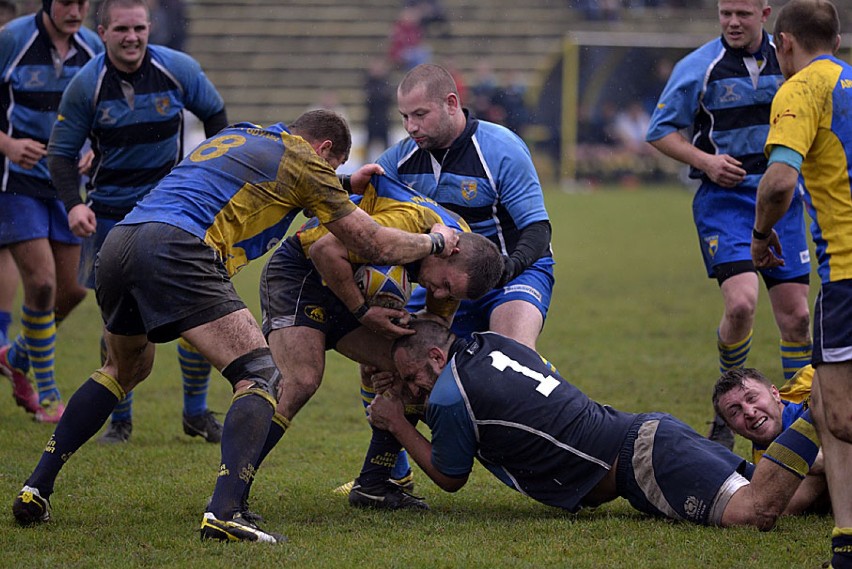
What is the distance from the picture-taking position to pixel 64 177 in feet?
21.6

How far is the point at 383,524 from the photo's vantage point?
5031mm

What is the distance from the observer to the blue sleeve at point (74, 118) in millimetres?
6625

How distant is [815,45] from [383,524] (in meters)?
2.64

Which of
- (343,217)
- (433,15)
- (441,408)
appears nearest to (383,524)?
(441,408)

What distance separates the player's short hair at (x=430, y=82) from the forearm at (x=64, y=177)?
2100 millimetres

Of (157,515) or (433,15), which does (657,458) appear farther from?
(433,15)

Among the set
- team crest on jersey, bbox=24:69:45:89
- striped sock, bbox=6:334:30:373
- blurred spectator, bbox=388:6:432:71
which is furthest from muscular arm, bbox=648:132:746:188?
blurred spectator, bbox=388:6:432:71

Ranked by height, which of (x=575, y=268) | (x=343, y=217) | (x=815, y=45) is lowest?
(x=575, y=268)

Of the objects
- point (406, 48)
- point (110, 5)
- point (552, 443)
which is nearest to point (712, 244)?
point (552, 443)

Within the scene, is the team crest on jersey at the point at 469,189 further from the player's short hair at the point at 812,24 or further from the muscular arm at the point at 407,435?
the player's short hair at the point at 812,24

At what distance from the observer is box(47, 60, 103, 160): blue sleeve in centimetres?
662

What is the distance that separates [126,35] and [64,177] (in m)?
0.89

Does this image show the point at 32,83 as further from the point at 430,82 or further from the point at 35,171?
the point at 430,82

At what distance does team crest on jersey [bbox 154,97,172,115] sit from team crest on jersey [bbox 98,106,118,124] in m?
0.26
